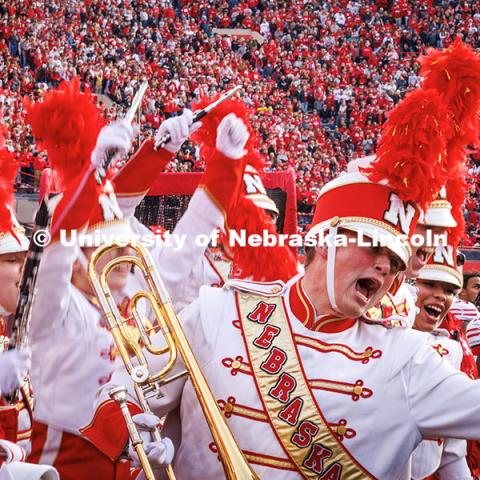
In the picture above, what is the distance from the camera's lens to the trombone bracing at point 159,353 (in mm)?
2414

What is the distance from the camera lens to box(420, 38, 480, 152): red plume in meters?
3.04

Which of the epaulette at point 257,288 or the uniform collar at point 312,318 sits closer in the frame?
the uniform collar at point 312,318

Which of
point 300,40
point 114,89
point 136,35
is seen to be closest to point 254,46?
point 300,40

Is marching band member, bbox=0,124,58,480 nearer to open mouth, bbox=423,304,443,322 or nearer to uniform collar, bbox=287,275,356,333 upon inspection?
uniform collar, bbox=287,275,356,333

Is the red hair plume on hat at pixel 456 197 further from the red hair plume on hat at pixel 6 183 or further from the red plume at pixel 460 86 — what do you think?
the red hair plume on hat at pixel 6 183

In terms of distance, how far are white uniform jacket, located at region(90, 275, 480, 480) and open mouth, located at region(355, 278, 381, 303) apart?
9cm

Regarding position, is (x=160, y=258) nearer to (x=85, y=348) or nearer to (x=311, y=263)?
(x=85, y=348)

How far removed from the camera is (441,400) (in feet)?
8.32

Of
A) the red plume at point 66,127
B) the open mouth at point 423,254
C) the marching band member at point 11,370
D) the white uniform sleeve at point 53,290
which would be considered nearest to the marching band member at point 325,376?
the marching band member at point 11,370

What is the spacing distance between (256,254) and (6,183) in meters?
1.53

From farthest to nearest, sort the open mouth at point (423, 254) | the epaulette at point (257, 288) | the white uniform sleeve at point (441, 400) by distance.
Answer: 1. the open mouth at point (423, 254)
2. the epaulette at point (257, 288)
3. the white uniform sleeve at point (441, 400)

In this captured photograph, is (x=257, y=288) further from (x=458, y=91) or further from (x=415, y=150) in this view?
(x=458, y=91)

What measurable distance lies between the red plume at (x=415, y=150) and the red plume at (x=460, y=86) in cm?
13

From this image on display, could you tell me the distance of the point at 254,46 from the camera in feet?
84.4
